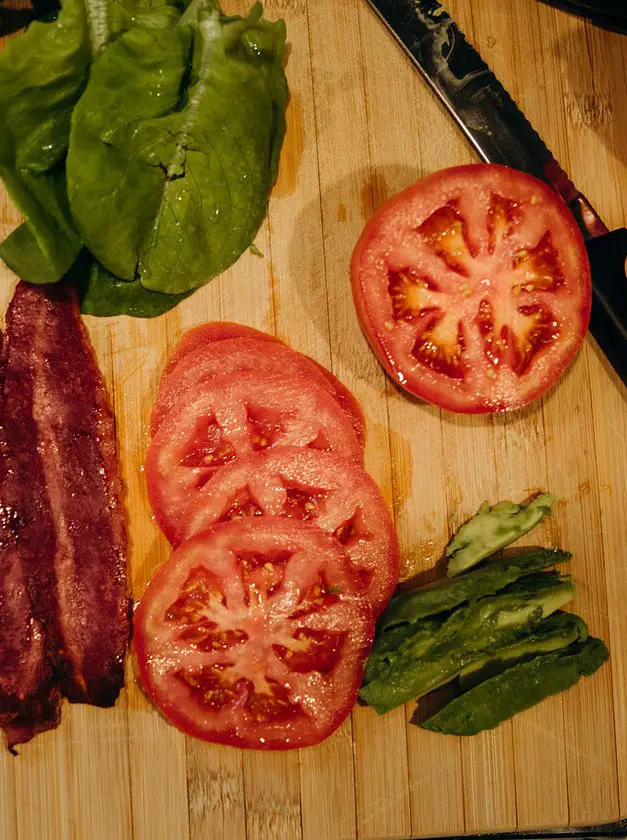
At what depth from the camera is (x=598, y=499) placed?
2768mm

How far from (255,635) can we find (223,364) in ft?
2.99

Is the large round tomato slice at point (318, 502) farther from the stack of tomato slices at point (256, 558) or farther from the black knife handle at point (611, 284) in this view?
the black knife handle at point (611, 284)

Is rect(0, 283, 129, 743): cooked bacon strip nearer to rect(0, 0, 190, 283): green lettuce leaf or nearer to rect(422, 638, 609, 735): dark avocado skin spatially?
rect(0, 0, 190, 283): green lettuce leaf

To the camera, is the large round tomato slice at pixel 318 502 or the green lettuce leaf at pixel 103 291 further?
the green lettuce leaf at pixel 103 291

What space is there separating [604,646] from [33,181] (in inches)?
99.5

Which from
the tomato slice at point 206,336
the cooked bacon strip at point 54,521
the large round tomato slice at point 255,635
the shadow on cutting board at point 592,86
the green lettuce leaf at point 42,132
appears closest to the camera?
the green lettuce leaf at point 42,132

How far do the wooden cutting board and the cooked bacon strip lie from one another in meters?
0.11

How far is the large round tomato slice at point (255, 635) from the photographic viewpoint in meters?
2.40

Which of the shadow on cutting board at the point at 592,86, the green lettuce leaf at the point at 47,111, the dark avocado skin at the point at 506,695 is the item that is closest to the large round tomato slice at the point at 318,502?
the dark avocado skin at the point at 506,695

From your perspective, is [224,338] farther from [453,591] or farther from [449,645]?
[449,645]

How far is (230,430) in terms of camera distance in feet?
8.00

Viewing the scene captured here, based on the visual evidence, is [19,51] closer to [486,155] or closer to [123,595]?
[486,155]

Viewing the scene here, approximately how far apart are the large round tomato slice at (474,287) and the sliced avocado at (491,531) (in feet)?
1.30

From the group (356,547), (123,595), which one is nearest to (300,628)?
(356,547)
